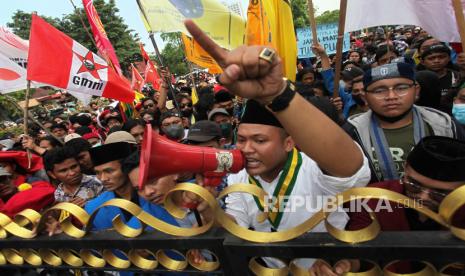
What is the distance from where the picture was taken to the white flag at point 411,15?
2852 millimetres

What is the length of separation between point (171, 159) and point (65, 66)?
3817 mm

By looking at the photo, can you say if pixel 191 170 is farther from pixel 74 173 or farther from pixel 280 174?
pixel 74 173

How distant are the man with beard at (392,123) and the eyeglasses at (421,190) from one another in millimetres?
750

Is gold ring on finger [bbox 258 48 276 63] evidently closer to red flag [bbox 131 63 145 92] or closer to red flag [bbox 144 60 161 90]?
red flag [bbox 131 63 145 92]

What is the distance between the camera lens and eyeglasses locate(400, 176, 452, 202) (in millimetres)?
1310

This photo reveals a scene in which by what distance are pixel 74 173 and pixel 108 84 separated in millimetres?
1886

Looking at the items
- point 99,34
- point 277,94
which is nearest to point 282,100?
point 277,94

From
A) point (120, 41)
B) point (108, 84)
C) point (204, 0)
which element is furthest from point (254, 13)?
point (120, 41)

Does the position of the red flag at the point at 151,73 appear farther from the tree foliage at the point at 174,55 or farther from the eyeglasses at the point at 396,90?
the tree foliage at the point at 174,55

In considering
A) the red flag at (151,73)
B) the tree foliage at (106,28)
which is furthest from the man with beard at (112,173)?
the tree foliage at (106,28)

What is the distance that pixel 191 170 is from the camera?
1261mm

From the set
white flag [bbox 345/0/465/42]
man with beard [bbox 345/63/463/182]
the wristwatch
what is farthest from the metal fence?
white flag [bbox 345/0/465/42]

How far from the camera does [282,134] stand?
155cm

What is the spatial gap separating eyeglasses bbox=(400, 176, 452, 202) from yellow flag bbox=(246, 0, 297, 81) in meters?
2.37
